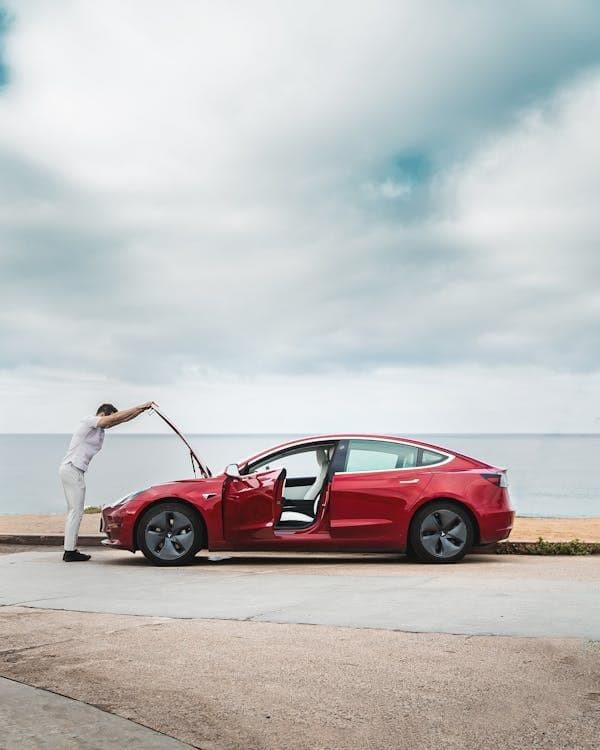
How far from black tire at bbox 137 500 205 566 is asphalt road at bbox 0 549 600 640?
0.86ft

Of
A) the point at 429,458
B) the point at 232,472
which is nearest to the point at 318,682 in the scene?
the point at 232,472

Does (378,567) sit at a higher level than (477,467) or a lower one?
lower

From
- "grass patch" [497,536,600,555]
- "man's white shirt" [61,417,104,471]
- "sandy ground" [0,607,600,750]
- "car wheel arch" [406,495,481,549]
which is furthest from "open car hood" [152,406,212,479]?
"sandy ground" [0,607,600,750]

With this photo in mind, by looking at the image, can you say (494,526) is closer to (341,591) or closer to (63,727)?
(341,591)

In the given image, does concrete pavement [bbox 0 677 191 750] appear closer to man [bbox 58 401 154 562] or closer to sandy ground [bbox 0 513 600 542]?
man [bbox 58 401 154 562]

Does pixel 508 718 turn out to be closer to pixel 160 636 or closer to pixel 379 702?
pixel 379 702

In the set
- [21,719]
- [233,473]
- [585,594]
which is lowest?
[21,719]

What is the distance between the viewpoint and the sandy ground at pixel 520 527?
15562 millimetres

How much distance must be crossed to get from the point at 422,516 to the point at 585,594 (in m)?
3.17

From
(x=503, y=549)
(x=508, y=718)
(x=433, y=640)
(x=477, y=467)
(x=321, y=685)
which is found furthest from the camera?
(x=503, y=549)

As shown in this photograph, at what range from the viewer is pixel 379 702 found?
4.79 m

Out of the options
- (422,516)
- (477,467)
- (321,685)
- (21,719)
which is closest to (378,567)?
(422,516)

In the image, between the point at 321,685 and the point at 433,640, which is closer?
the point at 321,685

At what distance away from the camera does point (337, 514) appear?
36.8 ft
